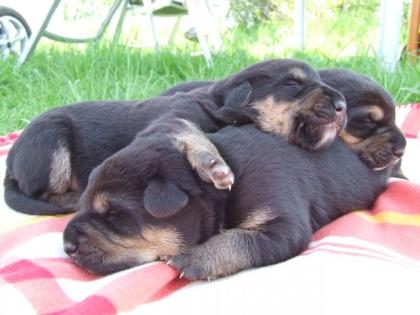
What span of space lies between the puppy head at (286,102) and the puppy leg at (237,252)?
649 millimetres

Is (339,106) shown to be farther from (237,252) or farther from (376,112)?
(237,252)

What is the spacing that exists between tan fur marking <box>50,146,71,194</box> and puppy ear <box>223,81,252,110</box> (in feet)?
3.00

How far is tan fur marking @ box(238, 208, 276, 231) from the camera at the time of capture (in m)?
2.20

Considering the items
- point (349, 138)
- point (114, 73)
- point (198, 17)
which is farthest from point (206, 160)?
point (198, 17)

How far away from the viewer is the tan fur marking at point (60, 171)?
3.12m

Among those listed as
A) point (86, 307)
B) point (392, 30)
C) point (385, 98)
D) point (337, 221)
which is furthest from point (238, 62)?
point (86, 307)

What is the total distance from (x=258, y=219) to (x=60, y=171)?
4.44 feet

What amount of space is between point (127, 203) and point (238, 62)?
4272 millimetres

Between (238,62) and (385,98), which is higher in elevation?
(385,98)

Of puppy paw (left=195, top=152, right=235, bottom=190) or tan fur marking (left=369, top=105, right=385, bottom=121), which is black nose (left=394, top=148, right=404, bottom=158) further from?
puppy paw (left=195, top=152, right=235, bottom=190)

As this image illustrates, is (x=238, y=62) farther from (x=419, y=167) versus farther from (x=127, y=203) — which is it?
(x=127, y=203)

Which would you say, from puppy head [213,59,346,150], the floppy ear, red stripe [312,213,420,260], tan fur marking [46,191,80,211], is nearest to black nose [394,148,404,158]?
puppy head [213,59,346,150]

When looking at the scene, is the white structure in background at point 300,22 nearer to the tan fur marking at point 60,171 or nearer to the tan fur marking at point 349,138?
the tan fur marking at point 349,138

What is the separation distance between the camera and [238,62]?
6.21 meters
